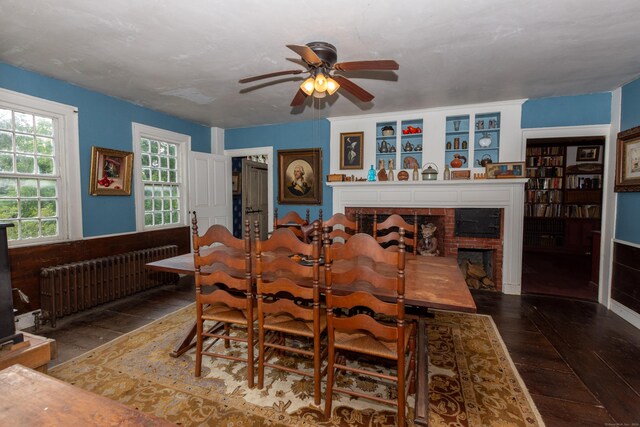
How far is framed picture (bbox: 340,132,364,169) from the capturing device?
4.71 metres

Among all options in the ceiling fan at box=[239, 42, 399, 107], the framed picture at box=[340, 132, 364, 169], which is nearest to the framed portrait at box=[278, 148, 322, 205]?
the framed picture at box=[340, 132, 364, 169]

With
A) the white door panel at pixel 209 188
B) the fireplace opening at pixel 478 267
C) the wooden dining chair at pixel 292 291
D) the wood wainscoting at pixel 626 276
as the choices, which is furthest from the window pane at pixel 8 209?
the wood wainscoting at pixel 626 276

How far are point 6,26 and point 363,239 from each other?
2.98 metres

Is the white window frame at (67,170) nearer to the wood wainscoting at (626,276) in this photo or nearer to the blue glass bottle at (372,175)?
the blue glass bottle at (372,175)

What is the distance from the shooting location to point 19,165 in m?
3.03

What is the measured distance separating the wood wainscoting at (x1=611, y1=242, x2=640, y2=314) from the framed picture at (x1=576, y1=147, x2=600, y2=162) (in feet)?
12.3

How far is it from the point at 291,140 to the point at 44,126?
3110mm

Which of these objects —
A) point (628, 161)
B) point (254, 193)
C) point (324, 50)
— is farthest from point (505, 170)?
point (254, 193)

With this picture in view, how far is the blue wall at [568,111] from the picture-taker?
3.65m

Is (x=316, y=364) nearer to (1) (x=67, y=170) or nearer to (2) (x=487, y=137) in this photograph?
(1) (x=67, y=170)

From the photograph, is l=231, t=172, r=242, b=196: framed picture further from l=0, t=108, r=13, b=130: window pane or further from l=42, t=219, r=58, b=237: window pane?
l=0, t=108, r=13, b=130: window pane

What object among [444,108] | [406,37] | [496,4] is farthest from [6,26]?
[444,108]

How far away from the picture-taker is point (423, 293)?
170 centimetres

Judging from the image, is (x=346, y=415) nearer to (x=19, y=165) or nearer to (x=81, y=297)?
(x=81, y=297)
